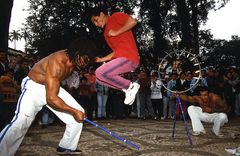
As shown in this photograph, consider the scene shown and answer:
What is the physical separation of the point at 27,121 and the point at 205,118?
499 cm

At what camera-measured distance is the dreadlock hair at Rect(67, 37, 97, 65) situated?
14.0ft

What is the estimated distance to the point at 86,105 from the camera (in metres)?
11.2

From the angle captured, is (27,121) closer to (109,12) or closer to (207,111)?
(207,111)

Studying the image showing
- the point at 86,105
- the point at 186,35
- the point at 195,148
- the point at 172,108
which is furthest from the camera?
the point at 186,35

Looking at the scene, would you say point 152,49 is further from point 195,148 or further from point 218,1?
point 195,148

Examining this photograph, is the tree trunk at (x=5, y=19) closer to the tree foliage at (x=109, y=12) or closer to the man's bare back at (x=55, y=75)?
the man's bare back at (x=55, y=75)

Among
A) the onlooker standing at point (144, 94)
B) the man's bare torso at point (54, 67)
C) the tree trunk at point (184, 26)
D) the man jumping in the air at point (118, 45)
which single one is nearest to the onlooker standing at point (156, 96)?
the onlooker standing at point (144, 94)

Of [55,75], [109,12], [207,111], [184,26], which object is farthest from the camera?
[109,12]

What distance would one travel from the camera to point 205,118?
7676 mm

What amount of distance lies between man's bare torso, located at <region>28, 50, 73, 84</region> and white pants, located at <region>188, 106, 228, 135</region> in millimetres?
4325

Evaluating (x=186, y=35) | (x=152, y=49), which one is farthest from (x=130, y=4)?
(x=186, y=35)

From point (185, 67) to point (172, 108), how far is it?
1.97 metres

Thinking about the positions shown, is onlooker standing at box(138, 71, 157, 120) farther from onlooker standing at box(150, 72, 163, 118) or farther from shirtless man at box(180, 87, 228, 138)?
shirtless man at box(180, 87, 228, 138)

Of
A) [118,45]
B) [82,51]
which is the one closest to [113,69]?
[118,45]
